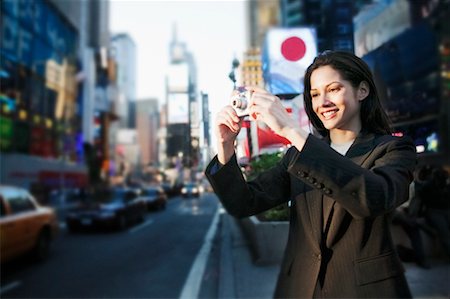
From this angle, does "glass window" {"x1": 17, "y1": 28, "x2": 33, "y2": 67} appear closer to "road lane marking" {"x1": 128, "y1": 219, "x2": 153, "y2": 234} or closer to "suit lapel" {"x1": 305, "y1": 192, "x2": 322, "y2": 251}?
"road lane marking" {"x1": 128, "y1": 219, "x2": 153, "y2": 234}

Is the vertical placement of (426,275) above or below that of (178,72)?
below

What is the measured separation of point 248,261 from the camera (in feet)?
21.6

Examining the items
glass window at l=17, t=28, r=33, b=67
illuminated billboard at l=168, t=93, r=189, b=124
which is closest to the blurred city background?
illuminated billboard at l=168, t=93, r=189, b=124

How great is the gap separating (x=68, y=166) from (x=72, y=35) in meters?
15.0

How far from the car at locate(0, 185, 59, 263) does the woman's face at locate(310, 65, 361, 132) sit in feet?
20.2

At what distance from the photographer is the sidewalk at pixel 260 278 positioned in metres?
4.57

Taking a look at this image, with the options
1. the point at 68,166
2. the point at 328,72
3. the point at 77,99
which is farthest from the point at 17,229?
the point at 77,99

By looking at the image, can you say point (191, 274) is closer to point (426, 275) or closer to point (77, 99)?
point (426, 275)

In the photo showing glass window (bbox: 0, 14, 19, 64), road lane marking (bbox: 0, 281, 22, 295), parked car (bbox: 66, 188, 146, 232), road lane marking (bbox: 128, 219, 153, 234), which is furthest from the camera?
glass window (bbox: 0, 14, 19, 64)

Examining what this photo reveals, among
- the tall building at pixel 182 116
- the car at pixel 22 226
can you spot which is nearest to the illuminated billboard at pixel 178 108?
the tall building at pixel 182 116

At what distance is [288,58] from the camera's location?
7.21ft

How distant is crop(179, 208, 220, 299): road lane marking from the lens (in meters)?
5.36

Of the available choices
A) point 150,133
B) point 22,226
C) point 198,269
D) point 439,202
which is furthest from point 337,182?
point 22,226

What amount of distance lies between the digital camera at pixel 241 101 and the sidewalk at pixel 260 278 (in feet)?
8.74
